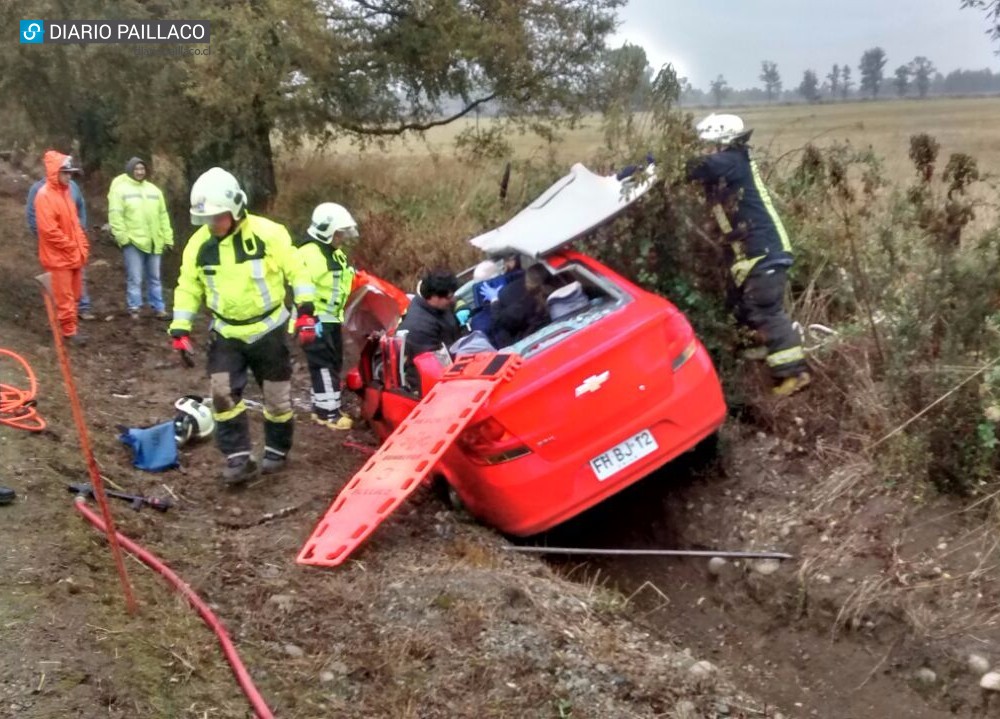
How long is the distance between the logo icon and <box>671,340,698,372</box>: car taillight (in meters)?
12.2

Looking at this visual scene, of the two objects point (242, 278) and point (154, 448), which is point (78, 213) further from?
point (242, 278)

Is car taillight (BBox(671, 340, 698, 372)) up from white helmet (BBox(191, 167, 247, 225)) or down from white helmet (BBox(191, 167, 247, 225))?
down

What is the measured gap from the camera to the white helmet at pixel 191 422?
24.5ft

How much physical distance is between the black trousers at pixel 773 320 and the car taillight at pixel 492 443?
2.19m

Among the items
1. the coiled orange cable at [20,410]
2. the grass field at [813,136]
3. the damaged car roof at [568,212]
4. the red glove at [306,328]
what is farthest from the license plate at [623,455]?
the coiled orange cable at [20,410]

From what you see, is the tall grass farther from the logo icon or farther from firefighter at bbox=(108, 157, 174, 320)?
the logo icon

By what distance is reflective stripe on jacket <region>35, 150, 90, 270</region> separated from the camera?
33.0ft

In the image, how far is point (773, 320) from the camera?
22.3ft

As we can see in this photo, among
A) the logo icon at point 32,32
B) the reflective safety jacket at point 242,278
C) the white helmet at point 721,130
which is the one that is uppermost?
the logo icon at point 32,32

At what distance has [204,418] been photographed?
25.0 feet

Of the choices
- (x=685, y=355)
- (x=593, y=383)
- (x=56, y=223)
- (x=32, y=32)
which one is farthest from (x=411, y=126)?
(x=593, y=383)

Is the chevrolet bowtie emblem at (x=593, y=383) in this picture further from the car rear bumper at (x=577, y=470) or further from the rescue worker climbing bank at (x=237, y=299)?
the rescue worker climbing bank at (x=237, y=299)

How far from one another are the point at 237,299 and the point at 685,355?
2.75 m

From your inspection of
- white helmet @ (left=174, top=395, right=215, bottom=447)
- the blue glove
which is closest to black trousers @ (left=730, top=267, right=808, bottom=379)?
the blue glove
